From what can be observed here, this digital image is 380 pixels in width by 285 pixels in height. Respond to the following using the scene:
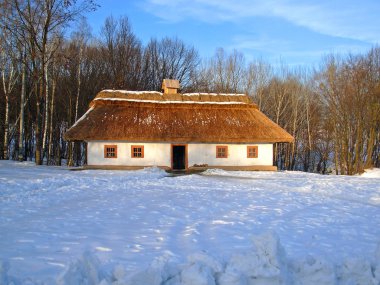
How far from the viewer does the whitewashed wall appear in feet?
76.8

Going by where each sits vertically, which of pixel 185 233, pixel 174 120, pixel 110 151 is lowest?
pixel 185 233

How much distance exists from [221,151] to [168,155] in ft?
12.5

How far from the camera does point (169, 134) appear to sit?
2397cm

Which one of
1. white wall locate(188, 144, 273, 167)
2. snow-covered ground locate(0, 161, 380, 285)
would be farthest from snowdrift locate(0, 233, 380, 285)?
white wall locate(188, 144, 273, 167)

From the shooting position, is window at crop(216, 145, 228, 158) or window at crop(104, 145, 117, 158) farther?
window at crop(216, 145, 228, 158)

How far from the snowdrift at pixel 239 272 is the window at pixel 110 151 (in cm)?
1893

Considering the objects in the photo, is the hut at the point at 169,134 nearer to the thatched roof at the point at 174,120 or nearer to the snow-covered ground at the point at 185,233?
the thatched roof at the point at 174,120

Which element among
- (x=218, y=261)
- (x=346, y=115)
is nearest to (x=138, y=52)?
(x=346, y=115)

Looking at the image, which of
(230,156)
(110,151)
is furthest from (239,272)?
(230,156)

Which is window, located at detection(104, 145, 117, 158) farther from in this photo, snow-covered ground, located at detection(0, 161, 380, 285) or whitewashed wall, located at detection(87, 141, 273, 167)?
snow-covered ground, located at detection(0, 161, 380, 285)

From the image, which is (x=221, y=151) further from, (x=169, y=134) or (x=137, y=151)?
(x=137, y=151)

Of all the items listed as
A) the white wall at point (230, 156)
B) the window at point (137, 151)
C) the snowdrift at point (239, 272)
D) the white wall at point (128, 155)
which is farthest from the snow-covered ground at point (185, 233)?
the white wall at point (230, 156)

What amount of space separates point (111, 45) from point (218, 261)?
38.4 metres

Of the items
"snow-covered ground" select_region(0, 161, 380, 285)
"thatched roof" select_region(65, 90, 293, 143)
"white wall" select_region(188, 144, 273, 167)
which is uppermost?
"thatched roof" select_region(65, 90, 293, 143)
